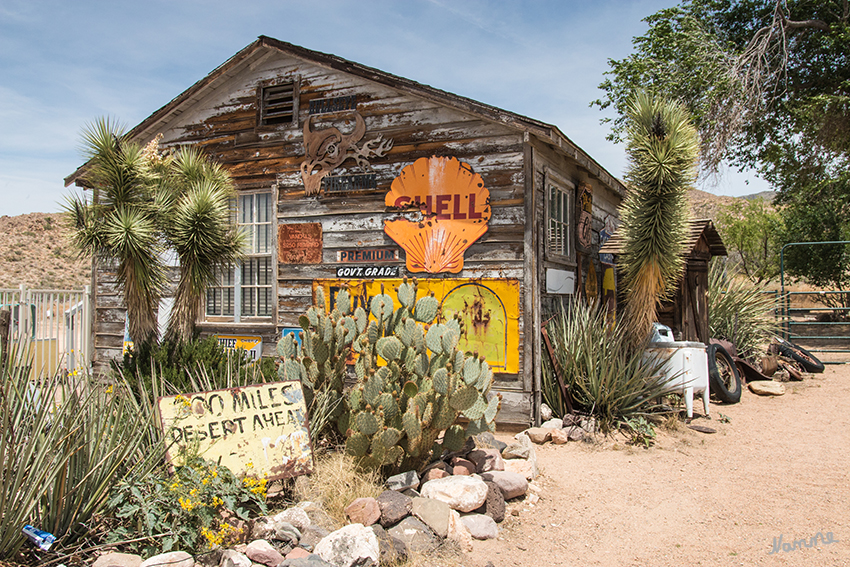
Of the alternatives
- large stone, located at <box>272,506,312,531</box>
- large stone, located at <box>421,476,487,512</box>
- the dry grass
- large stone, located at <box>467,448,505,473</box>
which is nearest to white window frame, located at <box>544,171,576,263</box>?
large stone, located at <box>467,448,505,473</box>

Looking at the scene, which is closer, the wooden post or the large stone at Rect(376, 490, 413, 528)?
the wooden post

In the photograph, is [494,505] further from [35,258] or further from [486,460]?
[35,258]

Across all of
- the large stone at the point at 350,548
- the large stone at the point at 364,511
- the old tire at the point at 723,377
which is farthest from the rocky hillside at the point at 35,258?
the large stone at the point at 350,548

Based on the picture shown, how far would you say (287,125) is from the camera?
8.91m

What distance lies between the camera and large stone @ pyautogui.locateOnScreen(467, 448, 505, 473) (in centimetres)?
527

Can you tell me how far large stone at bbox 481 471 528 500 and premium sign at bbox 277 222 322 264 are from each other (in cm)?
447

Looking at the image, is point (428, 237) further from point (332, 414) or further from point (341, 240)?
point (332, 414)

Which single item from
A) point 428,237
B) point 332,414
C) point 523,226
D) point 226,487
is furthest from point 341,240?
point 226,487

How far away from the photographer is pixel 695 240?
9031 mm

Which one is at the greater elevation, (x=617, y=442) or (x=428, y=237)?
(x=428, y=237)

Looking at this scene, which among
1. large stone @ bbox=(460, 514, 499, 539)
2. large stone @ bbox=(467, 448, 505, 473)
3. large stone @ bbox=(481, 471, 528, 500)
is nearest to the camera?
large stone @ bbox=(460, 514, 499, 539)

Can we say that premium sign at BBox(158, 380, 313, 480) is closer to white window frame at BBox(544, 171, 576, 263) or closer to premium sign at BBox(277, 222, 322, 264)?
premium sign at BBox(277, 222, 322, 264)

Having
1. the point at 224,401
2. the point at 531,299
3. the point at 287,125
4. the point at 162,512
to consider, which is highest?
the point at 287,125

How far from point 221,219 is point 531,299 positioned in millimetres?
3964
